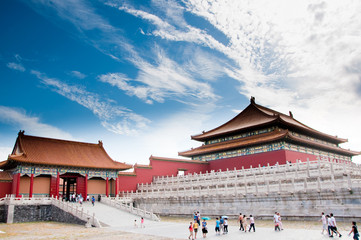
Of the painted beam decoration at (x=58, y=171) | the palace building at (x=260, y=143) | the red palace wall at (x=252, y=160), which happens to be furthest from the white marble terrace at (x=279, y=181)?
the palace building at (x=260, y=143)

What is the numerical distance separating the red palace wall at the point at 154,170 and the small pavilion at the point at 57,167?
1.31 meters

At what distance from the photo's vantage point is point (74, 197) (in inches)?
1140

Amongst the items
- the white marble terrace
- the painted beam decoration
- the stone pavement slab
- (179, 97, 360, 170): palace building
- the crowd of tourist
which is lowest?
the stone pavement slab

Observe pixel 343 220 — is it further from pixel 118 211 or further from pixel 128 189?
pixel 128 189

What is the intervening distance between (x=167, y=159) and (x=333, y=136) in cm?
2398

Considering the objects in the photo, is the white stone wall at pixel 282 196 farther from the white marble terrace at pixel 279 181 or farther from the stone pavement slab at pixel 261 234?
the stone pavement slab at pixel 261 234

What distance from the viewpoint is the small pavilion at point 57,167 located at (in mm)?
27312

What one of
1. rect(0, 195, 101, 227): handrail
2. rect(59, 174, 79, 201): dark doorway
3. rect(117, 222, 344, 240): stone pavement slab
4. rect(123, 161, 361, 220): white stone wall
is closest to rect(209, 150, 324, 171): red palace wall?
rect(123, 161, 361, 220): white stone wall

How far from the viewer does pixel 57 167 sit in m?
29.1

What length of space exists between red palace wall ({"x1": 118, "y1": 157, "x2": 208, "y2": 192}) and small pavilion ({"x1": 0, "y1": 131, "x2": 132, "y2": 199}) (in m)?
1.31

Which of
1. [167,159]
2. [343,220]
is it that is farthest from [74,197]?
[343,220]

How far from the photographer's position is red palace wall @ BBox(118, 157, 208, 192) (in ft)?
109

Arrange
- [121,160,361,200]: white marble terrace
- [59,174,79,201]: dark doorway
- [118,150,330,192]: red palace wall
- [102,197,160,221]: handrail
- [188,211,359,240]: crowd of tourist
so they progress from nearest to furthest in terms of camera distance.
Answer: [188,211,359,240]: crowd of tourist, [121,160,361,200]: white marble terrace, [102,197,160,221]: handrail, [59,174,79,201]: dark doorway, [118,150,330,192]: red palace wall

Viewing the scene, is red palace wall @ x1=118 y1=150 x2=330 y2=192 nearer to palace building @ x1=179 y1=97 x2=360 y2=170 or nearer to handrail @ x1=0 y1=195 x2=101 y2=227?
palace building @ x1=179 y1=97 x2=360 y2=170
